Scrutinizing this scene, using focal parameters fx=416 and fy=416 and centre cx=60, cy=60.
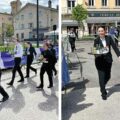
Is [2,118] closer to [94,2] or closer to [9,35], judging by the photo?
[9,35]

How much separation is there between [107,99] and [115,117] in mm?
1032

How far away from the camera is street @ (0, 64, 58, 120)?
532 cm

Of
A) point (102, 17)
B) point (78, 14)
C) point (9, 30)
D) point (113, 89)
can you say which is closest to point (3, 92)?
point (9, 30)

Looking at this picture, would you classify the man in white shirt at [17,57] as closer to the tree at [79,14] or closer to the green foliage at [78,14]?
the tree at [79,14]

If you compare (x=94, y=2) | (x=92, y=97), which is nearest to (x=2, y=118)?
(x=92, y=97)

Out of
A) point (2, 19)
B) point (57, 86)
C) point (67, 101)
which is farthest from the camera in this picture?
point (67, 101)

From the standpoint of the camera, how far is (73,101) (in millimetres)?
6832

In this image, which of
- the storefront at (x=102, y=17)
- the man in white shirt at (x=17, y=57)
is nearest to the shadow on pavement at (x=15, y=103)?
the man in white shirt at (x=17, y=57)

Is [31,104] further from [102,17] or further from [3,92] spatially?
[102,17]

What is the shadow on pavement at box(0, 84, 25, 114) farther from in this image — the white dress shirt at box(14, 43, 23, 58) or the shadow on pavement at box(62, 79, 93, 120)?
the shadow on pavement at box(62, 79, 93, 120)

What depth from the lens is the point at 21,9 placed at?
483cm

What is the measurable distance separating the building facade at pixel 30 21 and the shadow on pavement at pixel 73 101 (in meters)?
1.56

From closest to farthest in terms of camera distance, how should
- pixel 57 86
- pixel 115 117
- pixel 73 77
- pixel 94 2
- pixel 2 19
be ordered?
pixel 2 19, pixel 57 86, pixel 115 117, pixel 73 77, pixel 94 2

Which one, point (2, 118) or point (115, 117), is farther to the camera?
point (115, 117)
